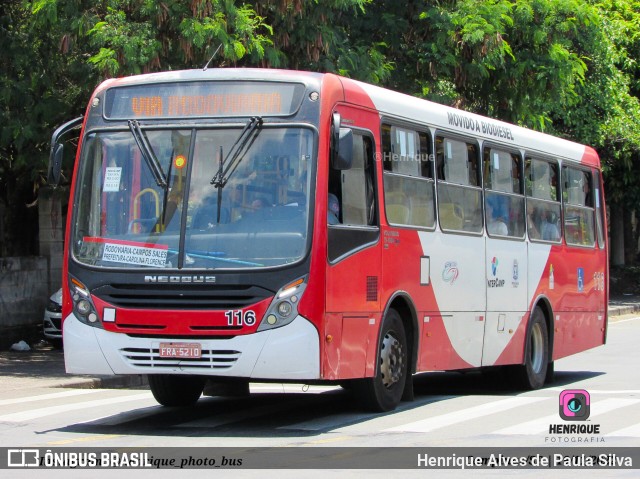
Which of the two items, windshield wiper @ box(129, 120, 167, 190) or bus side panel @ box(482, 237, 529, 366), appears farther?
bus side panel @ box(482, 237, 529, 366)

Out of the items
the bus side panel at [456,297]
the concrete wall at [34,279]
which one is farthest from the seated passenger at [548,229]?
the concrete wall at [34,279]

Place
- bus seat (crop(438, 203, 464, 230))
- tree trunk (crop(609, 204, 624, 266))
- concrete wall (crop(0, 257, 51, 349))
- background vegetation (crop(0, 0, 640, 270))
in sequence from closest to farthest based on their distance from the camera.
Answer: bus seat (crop(438, 203, 464, 230)) < background vegetation (crop(0, 0, 640, 270)) < concrete wall (crop(0, 257, 51, 349)) < tree trunk (crop(609, 204, 624, 266))

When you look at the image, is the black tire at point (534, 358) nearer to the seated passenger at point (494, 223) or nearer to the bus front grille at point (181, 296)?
the seated passenger at point (494, 223)

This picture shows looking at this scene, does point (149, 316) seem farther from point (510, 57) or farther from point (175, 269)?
point (510, 57)

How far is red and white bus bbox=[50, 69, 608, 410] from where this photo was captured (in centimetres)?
1079

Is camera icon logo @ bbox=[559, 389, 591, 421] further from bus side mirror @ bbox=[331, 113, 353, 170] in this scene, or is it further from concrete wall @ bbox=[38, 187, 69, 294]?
concrete wall @ bbox=[38, 187, 69, 294]

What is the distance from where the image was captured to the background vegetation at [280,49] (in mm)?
17281

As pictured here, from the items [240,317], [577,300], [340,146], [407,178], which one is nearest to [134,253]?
[240,317]

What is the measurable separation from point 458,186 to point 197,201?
162 inches

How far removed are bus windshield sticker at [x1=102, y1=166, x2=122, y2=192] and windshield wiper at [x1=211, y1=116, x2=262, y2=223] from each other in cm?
98

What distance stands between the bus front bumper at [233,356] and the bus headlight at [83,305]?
15 centimetres

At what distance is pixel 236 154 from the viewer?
1108 centimetres

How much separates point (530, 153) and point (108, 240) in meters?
7.13

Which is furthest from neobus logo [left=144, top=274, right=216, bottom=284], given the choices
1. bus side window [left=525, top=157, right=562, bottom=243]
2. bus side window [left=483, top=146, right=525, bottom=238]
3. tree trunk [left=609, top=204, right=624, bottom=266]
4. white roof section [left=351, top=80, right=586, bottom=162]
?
tree trunk [left=609, top=204, right=624, bottom=266]
